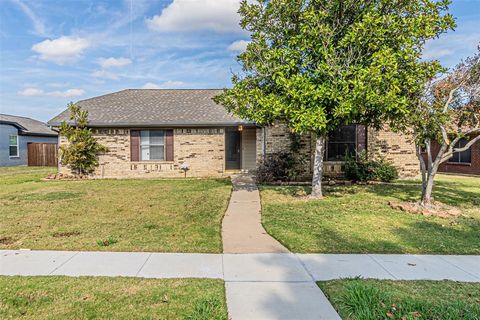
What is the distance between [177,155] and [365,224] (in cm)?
1031

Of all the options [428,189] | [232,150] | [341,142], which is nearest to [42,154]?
[232,150]

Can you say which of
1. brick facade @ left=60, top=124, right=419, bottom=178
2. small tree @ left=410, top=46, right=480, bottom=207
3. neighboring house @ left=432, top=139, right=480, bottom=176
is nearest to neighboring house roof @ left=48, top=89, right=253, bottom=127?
brick facade @ left=60, top=124, right=419, bottom=178

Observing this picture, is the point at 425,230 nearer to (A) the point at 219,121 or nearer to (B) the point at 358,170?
(B) the point at 358,170

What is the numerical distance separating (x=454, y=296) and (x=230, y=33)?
14944 millimetres

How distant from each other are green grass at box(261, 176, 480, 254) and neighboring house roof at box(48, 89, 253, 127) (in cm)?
633

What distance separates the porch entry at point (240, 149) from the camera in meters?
16.3

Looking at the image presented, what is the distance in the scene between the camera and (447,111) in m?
8.14

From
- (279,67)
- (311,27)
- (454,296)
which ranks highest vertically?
(311,27)

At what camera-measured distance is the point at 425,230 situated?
6301 millimetres

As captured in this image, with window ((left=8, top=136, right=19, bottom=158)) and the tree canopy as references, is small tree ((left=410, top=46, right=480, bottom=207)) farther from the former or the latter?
window ((left=8, top=136, right=19, bottom=158))

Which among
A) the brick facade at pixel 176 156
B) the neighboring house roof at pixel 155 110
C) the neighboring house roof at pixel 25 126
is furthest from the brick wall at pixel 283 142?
the neighboring house roof at pixel 25 126

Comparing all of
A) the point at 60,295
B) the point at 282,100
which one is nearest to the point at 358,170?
the point at 282,100

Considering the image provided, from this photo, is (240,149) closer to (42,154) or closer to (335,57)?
(335,57)

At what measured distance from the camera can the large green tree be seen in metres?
7.50
